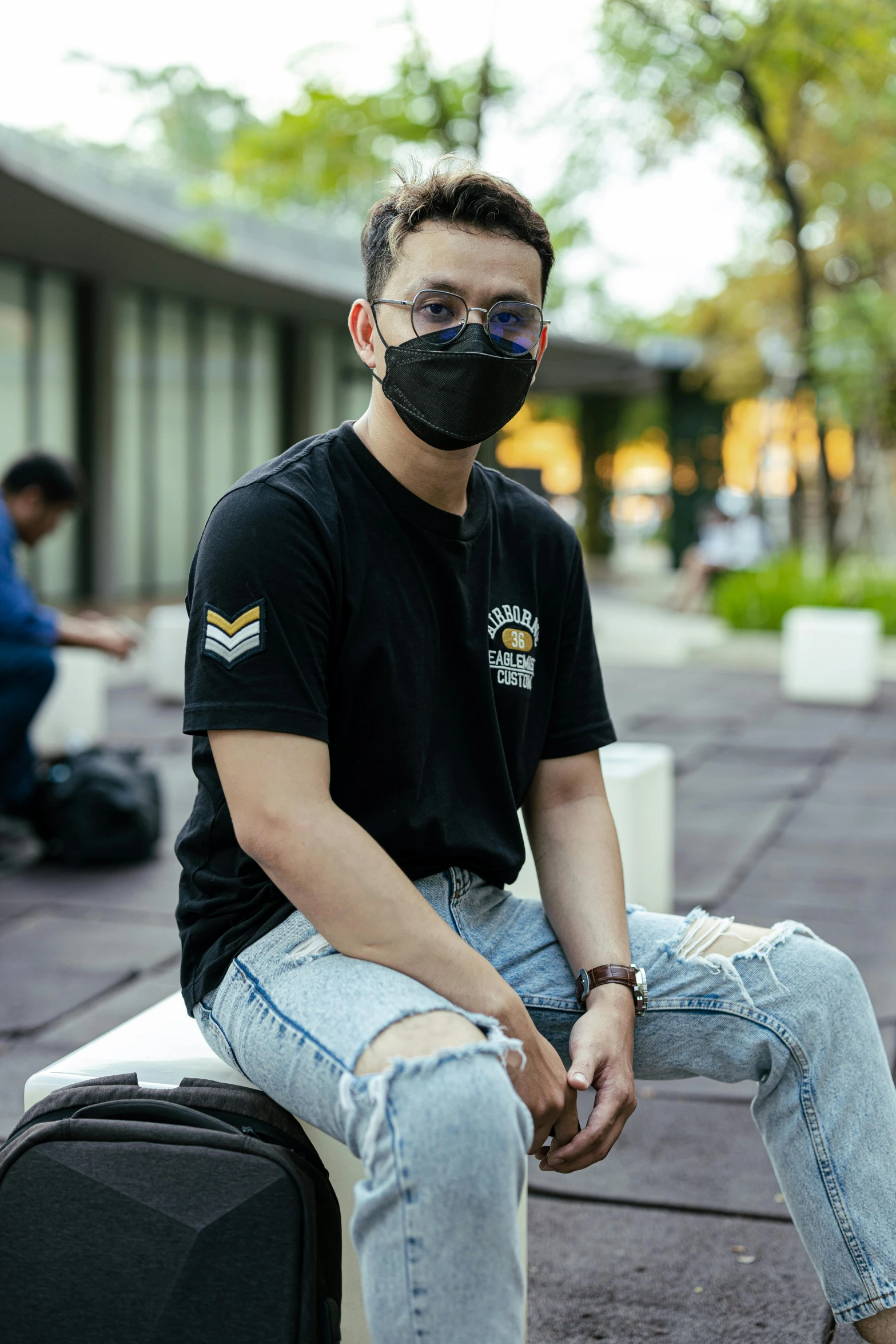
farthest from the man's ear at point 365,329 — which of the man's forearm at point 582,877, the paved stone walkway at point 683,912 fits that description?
the paved stone walkway at point 683,912

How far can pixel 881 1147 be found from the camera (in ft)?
6.30

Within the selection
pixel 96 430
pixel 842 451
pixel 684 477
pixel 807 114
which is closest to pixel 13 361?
pixel 96 430

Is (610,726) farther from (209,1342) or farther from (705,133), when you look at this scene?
(705,133)

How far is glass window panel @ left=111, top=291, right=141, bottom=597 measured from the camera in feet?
59.4

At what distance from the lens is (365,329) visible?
2.18m

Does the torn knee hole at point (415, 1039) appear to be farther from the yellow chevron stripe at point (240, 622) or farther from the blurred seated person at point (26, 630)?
the blurred seated person at point (26, 630)

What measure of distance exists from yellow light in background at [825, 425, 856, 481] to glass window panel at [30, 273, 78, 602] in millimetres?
9939

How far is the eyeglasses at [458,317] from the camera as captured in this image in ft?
6.83

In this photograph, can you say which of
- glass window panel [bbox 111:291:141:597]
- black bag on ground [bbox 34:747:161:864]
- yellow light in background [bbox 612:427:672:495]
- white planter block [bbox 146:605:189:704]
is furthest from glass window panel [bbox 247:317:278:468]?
black bag on ground [bbox 34:747:161:864]

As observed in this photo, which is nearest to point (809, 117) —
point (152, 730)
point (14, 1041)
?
point (152, 730)

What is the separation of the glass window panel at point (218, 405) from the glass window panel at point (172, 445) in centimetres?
44

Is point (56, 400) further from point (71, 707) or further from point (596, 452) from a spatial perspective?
point (596, 452)

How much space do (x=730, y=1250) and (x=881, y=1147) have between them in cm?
76

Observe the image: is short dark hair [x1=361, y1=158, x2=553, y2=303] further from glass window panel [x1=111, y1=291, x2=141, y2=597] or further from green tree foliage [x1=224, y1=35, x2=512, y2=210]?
glass window panel [x1=111, y1=291, x2=141, y2=597]
